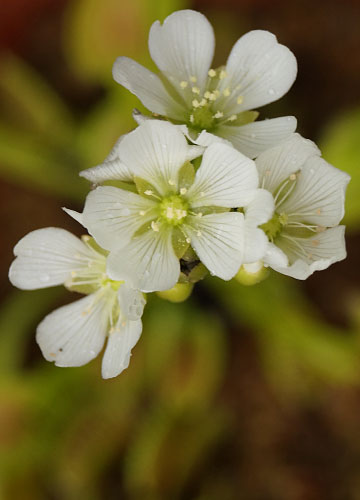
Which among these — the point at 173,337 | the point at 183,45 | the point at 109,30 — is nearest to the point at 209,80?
the point at 183,45

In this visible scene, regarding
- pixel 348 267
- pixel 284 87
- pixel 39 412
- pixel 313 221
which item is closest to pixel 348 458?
pixel 348 267

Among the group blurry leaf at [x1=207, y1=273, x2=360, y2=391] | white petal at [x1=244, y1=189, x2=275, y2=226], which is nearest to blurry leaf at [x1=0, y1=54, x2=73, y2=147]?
blurry leaf at [x1=207, y1=273, x2=360, y2=391]

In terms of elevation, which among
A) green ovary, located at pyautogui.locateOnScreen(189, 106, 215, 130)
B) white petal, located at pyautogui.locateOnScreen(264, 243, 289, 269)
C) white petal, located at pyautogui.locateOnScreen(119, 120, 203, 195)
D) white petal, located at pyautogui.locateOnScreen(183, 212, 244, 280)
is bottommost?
white petal, located at pyautogui.locateOnScreen(264, 243, 289, 269)

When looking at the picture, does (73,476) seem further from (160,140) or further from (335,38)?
(335,38)

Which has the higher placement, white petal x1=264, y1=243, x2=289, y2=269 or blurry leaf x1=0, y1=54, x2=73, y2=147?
blurry leaf x1=0, y1=54, x2=73, y2=147

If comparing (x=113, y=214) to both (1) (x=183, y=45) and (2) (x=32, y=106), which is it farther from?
(2) (x=32, y=106)

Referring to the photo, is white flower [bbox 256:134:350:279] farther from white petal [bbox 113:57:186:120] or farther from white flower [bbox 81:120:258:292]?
white petal [bbox 113:57:186:120]
